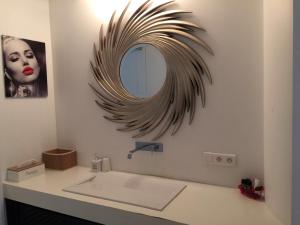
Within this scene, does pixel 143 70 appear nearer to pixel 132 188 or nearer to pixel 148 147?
pixel 148 147

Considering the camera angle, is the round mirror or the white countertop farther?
the round mirror

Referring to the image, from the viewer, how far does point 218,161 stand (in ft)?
5.36

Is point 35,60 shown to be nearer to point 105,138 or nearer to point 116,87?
point 116,87

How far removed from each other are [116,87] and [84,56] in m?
0.43

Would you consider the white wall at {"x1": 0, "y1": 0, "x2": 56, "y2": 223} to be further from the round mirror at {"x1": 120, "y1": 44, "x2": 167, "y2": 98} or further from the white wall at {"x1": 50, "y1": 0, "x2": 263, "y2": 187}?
the round mirror at {"x1": 120, "y1": 44, "x2": 167, "y2": 98}

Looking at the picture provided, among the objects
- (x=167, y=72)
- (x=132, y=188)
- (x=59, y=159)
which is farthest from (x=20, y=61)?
(x=132, y=188)

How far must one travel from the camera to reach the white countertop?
125 centimetres

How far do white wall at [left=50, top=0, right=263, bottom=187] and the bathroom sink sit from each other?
10cm

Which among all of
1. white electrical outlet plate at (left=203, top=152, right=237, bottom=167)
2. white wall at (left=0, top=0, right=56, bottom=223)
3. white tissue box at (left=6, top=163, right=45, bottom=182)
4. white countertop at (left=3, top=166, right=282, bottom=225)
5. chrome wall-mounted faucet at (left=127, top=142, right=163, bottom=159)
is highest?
white wall at (left=0, top=0, right=56, bottom=223)

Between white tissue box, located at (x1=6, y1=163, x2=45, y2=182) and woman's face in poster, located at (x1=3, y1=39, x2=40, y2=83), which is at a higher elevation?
woman's face in poster, located at (x1=3, y1=39, x2=40, y2=83)

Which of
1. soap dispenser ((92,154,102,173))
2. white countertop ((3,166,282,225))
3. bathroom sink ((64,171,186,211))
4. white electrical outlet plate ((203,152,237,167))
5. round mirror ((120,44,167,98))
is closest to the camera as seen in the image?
white countertop ((3,166,282,225))

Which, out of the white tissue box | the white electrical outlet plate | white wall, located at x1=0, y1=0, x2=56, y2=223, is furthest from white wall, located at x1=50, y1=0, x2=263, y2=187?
the white tissue box

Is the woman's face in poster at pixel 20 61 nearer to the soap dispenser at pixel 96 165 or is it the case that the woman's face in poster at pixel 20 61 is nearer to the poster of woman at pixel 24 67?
the poster of woman at pixel 24 67

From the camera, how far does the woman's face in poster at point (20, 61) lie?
1861 millimetres
